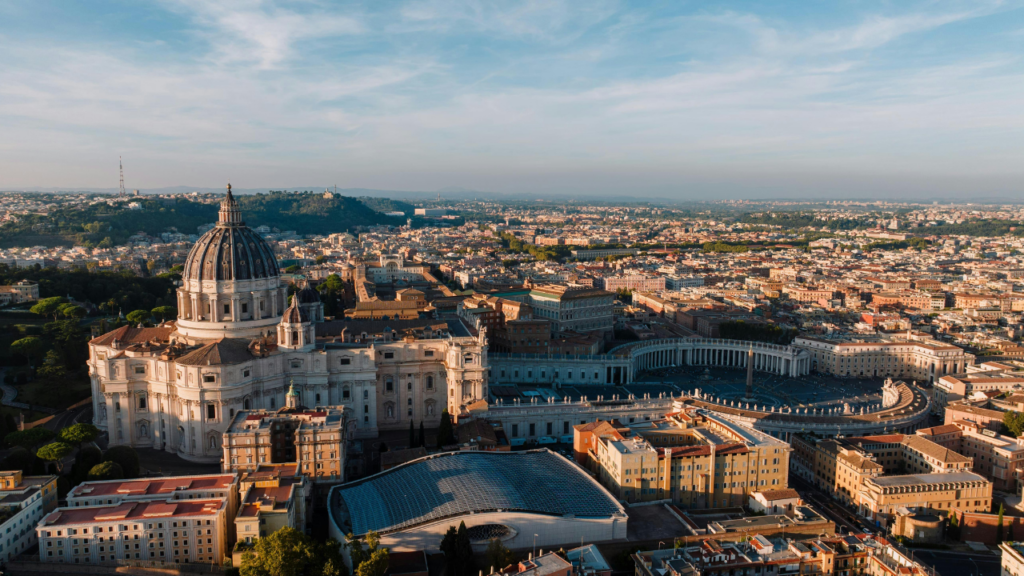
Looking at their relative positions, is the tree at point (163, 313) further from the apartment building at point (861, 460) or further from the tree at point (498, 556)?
the apartment building at point (861, 460)

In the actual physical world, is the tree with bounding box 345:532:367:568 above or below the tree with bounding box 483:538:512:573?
above

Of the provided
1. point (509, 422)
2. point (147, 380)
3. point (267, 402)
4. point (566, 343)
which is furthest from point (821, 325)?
point (147, 380)

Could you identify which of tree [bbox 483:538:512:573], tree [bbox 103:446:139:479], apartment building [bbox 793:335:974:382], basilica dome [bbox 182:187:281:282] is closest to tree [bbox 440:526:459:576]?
tree [bbox 483:538:512:573]

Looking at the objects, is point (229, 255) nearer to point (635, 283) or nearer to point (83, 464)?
point (83, 464)

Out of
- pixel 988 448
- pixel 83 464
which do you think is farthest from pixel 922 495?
pixel 83 464

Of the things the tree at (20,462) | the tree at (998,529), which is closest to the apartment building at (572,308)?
the tree at (998,529)

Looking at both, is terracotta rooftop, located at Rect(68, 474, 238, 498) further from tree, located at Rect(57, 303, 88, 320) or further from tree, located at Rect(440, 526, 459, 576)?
tree, located at Rect(57, 303, 88, 320)
